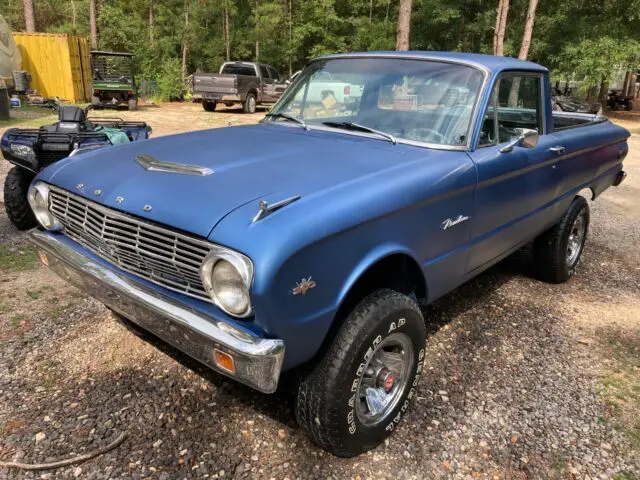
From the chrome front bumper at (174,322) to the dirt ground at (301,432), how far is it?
0.64 meters

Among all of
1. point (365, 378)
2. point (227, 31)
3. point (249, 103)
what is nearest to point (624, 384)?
point (365, 378)

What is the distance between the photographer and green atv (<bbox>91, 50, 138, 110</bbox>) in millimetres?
18984

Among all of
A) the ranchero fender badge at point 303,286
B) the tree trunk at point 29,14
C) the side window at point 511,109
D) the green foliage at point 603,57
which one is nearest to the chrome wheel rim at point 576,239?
the side window at point 511,109

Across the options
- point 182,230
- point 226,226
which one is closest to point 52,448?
point 182,230

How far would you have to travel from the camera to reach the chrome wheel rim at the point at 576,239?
15.6ft

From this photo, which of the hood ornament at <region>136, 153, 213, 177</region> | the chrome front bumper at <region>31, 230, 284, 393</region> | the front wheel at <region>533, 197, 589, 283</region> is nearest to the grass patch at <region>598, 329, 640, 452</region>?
the front wheel at <region>533, 197, 589, 283</region>

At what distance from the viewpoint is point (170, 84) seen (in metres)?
24.6

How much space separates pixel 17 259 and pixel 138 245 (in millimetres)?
3111

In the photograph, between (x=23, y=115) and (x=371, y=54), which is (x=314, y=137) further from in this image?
(x=23, y=115)

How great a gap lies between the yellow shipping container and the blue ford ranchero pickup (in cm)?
2075

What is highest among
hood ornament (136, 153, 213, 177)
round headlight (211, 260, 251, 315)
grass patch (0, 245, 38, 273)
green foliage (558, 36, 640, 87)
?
green foliage (558, 36, 640, 87)

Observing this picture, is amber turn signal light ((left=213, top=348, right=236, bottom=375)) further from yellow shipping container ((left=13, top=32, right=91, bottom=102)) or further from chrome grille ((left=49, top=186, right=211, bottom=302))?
yellow shipping container ((left=13, top=32, right=91, bottom=102))

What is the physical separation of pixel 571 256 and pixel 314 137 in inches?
118

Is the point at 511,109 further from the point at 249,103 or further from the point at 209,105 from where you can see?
the point at 209,105
